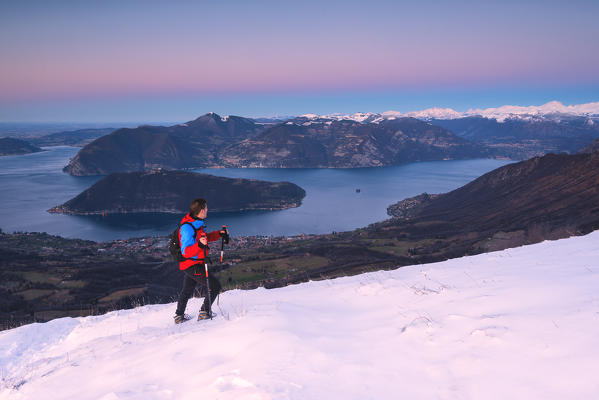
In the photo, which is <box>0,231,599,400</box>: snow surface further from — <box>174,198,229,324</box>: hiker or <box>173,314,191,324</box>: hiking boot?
<box>174,198,229,324</box>: hiker

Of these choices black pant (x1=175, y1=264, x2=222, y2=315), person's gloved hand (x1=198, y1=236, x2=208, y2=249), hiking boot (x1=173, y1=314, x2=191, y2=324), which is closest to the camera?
person's gloved hand (x1=198, y1=236, x2=208, y2=249)

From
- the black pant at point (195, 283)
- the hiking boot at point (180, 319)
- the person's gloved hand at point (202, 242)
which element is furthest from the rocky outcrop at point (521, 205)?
the person's gloved hand at point (202, 242)

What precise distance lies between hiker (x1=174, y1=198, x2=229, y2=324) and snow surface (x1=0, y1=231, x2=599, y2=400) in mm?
880

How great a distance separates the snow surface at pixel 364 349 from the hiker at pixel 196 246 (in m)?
0.88

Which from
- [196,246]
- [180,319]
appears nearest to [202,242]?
[196,246]

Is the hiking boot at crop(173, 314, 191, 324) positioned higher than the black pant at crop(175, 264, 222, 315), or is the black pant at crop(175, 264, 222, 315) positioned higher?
the black pant at crop(175, 264, 222, 315)

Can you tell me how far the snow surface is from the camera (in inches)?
209

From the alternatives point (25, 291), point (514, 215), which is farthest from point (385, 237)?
point (25, 291)

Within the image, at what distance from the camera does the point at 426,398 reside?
199 inches

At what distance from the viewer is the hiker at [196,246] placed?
1020 centimetres

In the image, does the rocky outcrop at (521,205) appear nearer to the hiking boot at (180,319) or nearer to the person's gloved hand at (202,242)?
the hiking boot at (180,319)

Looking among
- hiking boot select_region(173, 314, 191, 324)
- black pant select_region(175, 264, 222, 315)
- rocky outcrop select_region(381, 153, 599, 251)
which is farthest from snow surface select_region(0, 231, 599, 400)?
rocky outcrop select_region(381, 153, 599, 251)

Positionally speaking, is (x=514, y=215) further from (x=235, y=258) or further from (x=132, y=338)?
(x=132, y=338)

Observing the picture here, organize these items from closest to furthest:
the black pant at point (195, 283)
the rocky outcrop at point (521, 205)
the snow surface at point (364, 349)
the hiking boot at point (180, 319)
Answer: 1. the snow surface at point (364, 349)
2. the black pant at point (195, 283)
3. the hiking boot at point (180, 319)
4. the rocky outcrop at point (521, 205)
